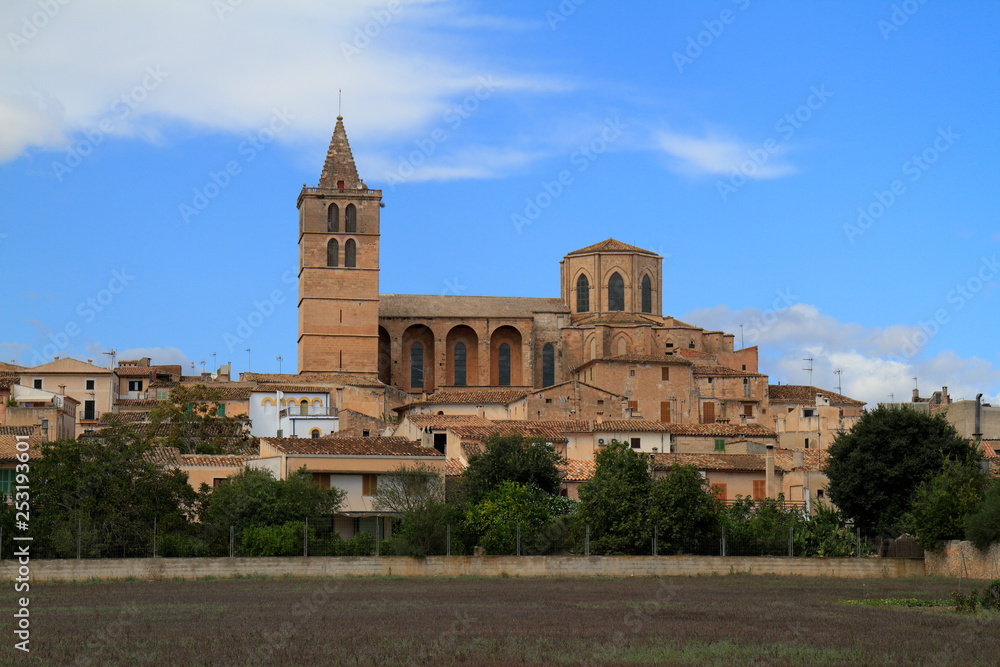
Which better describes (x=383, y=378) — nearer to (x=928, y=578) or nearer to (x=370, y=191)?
(x=370, y=191)

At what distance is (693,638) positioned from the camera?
19.3m

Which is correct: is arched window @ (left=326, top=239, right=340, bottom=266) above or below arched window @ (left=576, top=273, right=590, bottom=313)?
above

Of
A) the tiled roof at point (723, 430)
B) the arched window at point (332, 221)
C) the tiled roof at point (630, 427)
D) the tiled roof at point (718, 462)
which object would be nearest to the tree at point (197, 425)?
the tiled roof at point (630, 427)

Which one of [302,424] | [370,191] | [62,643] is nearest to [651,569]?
[62,643]

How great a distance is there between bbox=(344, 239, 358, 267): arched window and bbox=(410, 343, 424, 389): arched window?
18.8 ft

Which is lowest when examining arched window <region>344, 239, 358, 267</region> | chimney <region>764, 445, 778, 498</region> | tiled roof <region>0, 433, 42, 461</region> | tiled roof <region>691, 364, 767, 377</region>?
chimney <region>764, 445, 778, 498</region>

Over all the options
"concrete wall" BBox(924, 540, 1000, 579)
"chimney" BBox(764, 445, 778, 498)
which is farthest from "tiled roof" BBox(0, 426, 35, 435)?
"concrete wall" BBox(924, 540, 1000, 579)

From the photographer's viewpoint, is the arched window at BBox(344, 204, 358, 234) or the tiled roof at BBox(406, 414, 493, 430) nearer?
the tiled roof at BBox(406, 414, 493, 430)

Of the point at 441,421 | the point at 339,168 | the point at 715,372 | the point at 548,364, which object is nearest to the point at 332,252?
the point at 339,168

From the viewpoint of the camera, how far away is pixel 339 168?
78.4m

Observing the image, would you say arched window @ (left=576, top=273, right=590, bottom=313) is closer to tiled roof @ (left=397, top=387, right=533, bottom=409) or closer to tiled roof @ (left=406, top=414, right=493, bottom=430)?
tiled roof @ (left=397, top=387, right=533, bottom=409)

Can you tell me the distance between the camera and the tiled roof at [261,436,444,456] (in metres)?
42.2

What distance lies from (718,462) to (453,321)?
31460 millimetres

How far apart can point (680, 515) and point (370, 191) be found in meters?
44.8
